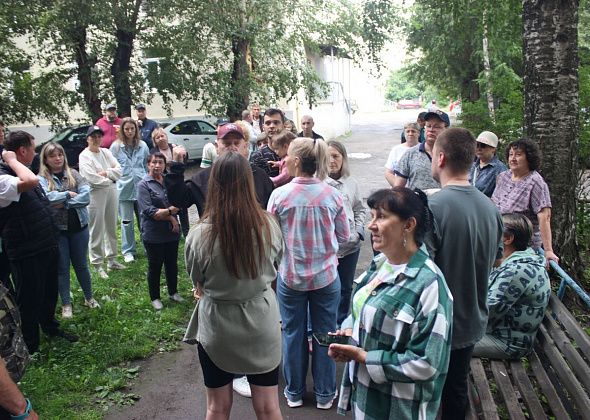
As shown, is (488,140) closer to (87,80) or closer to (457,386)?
(457,386)

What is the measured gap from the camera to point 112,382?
3943 mm

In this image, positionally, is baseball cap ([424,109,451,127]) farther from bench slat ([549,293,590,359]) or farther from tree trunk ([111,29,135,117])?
tree trunk ([111,29,135,117])

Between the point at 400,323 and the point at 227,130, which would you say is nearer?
the point at 400,323

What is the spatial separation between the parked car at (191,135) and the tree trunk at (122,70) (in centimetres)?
315

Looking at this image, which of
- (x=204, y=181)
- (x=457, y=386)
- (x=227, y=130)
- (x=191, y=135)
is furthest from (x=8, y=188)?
(x=191, y=135)

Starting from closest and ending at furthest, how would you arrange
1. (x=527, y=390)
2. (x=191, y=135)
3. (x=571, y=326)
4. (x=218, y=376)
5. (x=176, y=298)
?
(x=218, y=376) → (x=571, y=326) → (x=527, y=390) → (x=176, y=298) → (x=191, y=135)

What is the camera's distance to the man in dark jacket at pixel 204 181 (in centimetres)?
411

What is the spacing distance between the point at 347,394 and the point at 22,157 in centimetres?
333

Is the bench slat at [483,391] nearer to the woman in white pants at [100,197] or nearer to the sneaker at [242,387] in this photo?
the sneaker at [242,387]

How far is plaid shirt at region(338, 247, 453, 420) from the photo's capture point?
1968mm

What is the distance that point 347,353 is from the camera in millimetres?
2158

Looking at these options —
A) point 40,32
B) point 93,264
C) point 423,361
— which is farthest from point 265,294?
point 40,32

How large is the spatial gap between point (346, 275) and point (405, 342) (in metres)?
2.39

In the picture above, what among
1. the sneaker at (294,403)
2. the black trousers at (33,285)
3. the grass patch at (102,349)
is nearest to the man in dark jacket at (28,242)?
the black trousers at (33,285)
